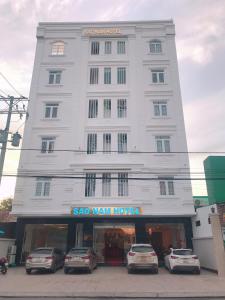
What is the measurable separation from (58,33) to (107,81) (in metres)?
8.70

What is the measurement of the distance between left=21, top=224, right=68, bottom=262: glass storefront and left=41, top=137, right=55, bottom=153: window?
6.68 meters

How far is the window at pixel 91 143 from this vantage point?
859 inches

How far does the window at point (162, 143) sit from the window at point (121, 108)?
158 inches

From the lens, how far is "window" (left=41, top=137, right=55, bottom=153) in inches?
865

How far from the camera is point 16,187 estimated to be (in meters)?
20.3

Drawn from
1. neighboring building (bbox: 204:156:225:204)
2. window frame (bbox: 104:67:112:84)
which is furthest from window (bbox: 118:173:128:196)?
window frame (bbox: 104:67:112:84)

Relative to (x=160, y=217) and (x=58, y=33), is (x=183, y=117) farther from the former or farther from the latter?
(x=58, y=33)

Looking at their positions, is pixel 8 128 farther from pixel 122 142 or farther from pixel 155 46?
pixel 155 46

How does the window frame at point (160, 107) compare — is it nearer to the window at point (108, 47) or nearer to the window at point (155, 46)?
the window at point (155, 46)

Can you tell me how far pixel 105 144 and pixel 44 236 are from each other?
31.8ft

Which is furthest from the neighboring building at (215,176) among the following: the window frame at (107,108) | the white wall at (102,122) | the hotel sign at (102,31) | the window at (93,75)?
the hotel sign at (102,31)

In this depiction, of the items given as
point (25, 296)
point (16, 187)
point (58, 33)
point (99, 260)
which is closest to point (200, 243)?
point (99, 260)

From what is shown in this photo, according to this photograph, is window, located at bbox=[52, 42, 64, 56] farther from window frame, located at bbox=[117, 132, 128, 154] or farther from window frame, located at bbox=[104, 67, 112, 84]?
window frame, located at bbox=[117, 132, 128, 154]

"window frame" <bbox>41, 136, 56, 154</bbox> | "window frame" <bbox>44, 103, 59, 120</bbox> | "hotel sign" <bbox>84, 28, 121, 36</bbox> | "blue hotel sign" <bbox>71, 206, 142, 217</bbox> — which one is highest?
"hotel sign" <bbox>84, 28, 121, 36</bbox>
